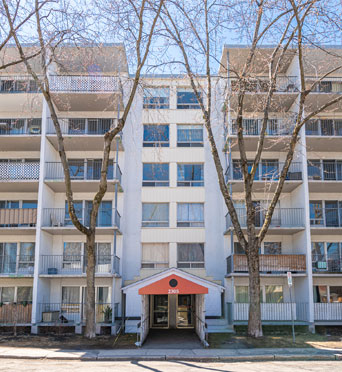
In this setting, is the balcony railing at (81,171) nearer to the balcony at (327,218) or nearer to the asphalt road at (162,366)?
the balcony at (327,218)

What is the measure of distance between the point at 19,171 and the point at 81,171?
11.1 feet

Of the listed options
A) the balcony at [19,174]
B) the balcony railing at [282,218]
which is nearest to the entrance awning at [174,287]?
the balcony railing at [282,218]

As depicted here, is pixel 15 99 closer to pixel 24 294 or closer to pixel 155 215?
pixel 155 215

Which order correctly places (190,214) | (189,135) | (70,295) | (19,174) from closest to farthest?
(19,174), (70,295), (190,214), (189,135)

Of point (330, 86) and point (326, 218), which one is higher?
point (330, 86)

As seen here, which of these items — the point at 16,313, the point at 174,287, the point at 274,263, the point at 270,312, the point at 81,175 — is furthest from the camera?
the point at 81,175

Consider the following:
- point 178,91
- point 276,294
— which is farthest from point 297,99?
point 276,294

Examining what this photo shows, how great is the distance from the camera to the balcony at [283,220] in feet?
73.9

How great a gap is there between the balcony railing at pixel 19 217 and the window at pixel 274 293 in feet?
41.9

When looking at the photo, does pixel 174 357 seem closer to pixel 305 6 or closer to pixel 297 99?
pixel 305 6

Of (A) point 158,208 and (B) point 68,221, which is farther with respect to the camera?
(A) point 158,208

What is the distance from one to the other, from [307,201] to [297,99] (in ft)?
18.4

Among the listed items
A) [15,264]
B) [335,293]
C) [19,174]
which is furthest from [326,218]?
[15,264]

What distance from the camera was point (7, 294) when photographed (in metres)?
23.4
